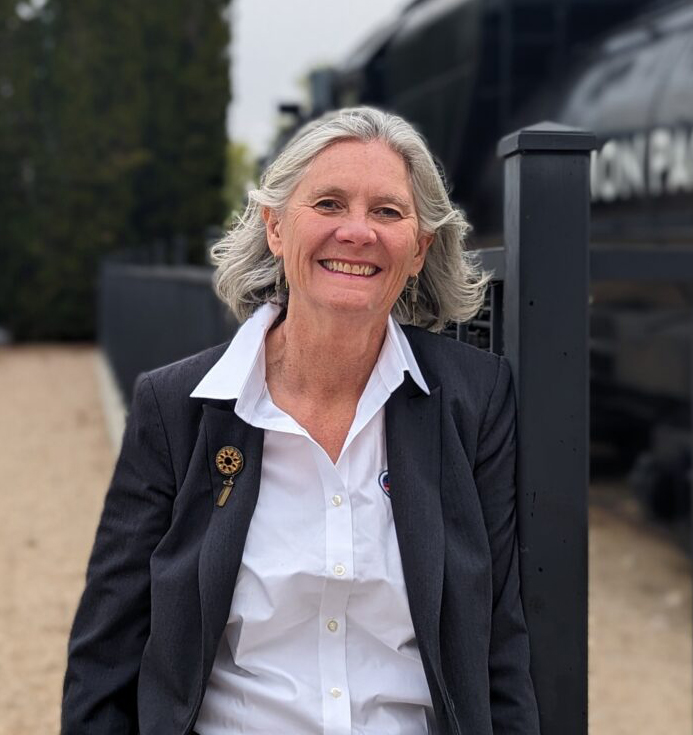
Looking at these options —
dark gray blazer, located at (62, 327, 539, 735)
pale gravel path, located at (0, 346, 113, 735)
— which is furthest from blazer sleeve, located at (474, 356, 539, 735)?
pale gravel path, located at (0, 346, 113, 735)

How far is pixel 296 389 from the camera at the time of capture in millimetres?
1990

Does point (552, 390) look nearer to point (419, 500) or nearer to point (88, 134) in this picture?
point (419, 500)

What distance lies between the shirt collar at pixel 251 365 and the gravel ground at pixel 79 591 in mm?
2495

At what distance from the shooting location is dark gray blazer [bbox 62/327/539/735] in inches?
71.9

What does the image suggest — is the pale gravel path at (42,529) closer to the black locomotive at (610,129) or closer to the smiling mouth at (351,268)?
the smiling mouth at (351,268)

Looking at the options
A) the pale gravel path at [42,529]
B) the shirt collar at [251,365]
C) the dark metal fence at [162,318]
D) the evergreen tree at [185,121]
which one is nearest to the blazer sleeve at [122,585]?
the shirt collar at [251,365]

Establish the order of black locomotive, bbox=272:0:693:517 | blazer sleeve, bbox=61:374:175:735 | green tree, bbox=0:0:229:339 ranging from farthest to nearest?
green tree, bbox=0:0:229:339
black locomotive, bbox=272:0:693:517
blazer sleeve, bbox=61:374:175:735

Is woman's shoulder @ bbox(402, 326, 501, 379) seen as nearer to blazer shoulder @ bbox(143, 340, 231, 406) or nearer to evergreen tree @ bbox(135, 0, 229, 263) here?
blazer shoulder @ bbox(143, 340, 231, 406)

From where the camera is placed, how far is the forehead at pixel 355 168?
1874mm

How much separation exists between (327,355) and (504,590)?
45cm

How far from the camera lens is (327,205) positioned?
1.90 m

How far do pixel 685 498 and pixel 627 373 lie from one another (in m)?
0.79

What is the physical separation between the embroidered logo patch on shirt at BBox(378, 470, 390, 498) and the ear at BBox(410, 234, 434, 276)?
34 centimetres

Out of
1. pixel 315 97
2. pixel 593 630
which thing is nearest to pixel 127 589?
pixel 593 630
